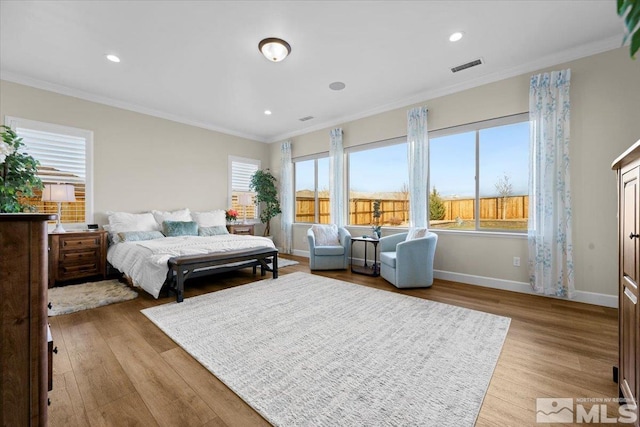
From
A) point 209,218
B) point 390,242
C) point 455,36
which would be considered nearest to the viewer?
point 455,36

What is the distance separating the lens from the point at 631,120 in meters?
2.95

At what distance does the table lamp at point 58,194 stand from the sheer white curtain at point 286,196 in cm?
388

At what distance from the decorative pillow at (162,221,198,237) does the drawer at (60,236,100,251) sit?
943mm

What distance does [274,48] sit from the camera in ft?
9.91

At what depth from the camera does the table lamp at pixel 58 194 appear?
3754 millimetres

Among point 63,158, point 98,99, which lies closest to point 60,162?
point 63,158

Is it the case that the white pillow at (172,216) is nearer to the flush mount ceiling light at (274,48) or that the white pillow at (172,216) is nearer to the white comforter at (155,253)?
the white comforter at (155,253)

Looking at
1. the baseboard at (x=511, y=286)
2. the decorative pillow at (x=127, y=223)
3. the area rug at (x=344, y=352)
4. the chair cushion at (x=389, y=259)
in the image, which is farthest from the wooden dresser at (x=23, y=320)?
the baseboard at (x=511, y=286)

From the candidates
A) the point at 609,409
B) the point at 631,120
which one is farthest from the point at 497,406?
the point at 631,120

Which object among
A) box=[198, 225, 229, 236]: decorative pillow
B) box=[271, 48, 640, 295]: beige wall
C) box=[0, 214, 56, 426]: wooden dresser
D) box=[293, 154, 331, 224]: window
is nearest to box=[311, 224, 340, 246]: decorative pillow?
box=[293, 154, 331, 224]: window

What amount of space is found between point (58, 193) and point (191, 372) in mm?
3702

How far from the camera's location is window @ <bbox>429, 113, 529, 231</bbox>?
377cm

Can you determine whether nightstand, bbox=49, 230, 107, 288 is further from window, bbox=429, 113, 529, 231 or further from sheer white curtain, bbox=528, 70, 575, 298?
sheer white curtain, bbox=528, 70, 575, 298

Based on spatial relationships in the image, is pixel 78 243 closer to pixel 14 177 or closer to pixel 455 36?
pixel 14 177
